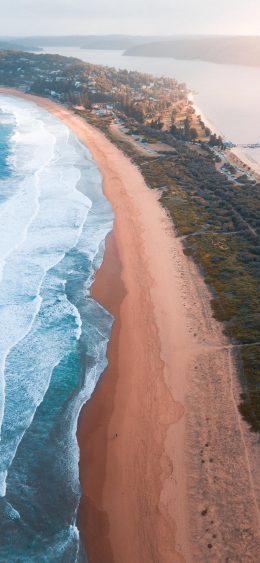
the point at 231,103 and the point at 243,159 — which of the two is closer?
the point at 243,159

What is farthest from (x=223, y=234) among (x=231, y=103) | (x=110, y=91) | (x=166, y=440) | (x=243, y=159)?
(x=110, y=91)

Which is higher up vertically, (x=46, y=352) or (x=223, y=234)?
(x=223, y=234)

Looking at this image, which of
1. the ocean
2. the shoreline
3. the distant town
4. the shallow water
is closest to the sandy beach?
the ocean

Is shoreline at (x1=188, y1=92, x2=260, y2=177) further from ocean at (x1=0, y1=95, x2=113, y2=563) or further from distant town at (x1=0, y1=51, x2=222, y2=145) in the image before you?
ocean at (x1=0, y1=95, x2=113, y2=563)

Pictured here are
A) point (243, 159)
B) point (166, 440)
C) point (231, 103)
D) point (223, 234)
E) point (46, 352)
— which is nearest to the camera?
point (166, 440)

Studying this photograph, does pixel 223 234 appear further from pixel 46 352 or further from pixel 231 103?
pixel 231 103

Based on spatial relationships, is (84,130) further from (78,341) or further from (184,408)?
(184,408)

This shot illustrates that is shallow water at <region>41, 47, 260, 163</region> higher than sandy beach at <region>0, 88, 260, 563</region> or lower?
higher
